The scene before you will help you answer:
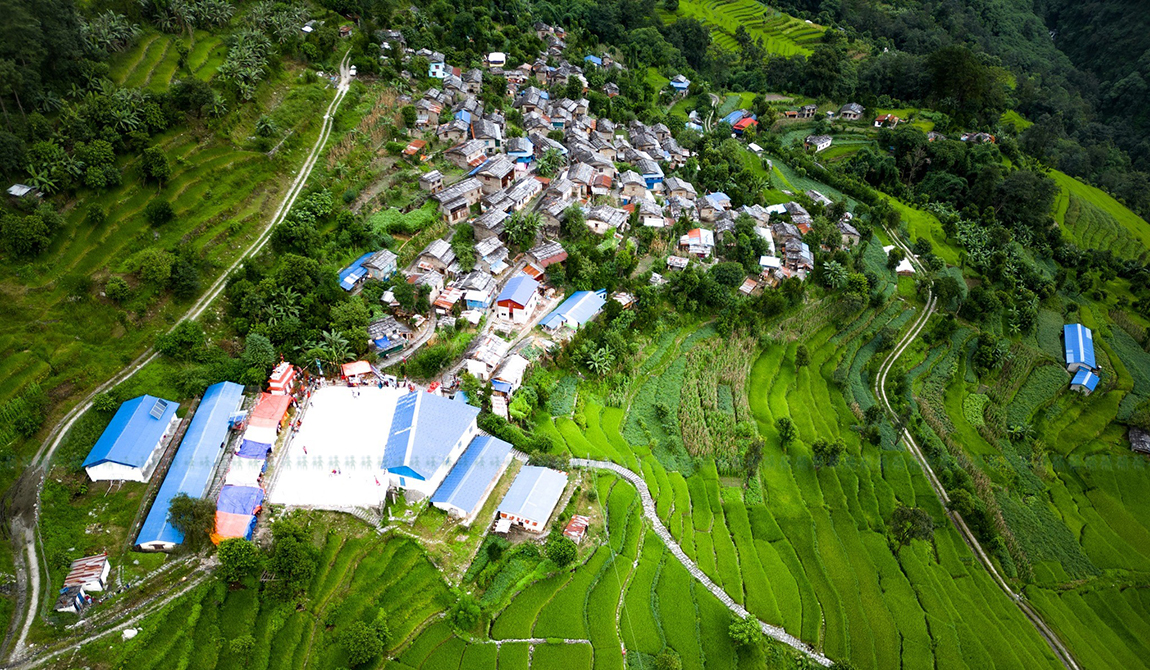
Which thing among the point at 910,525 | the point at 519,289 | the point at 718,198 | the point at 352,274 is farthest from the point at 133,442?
the point at 718,198

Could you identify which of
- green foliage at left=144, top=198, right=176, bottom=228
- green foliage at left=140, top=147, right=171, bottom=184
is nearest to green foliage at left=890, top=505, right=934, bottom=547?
green foliage at left=144, top=198, right=176, bottom=228

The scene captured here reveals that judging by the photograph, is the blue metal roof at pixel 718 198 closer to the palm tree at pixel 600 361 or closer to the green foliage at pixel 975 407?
the palm tree at pixel 600 361

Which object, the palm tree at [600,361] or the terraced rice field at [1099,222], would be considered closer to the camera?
the palm tree at [600,361]

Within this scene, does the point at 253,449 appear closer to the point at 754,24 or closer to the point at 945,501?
the point at 945,501

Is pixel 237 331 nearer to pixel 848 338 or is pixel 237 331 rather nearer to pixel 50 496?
pixel 50 496

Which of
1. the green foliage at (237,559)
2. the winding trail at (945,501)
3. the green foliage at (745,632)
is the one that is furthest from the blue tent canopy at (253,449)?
the winding trail at (945,501)

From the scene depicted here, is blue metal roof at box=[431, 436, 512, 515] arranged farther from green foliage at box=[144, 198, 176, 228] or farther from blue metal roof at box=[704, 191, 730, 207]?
blue metal roof at box=[704, 191, 730, 207]

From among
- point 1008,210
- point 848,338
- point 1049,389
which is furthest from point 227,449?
point 1008,210
